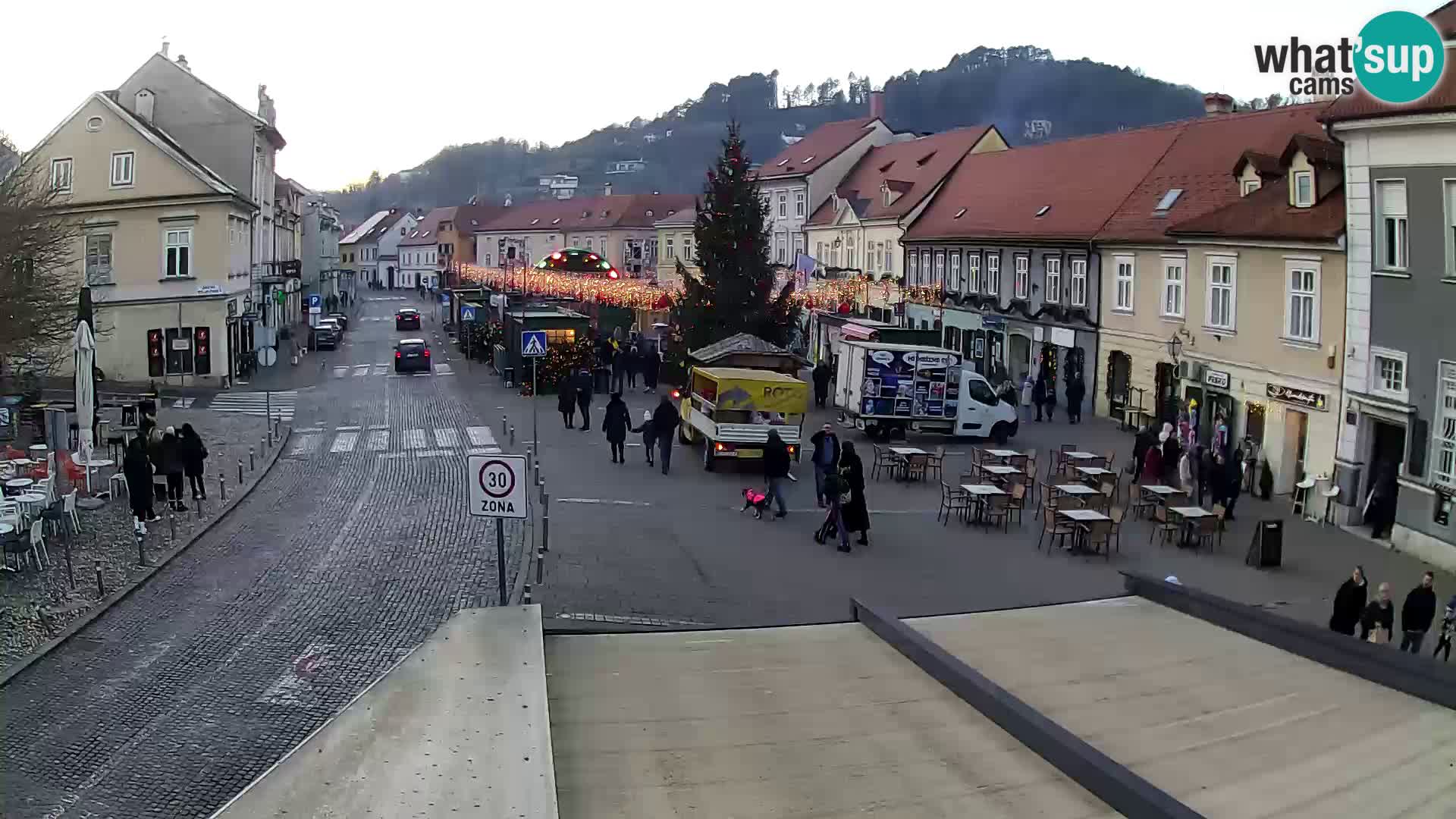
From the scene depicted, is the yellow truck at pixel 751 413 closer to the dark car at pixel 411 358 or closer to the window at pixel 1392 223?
the window at pixel 1392 223

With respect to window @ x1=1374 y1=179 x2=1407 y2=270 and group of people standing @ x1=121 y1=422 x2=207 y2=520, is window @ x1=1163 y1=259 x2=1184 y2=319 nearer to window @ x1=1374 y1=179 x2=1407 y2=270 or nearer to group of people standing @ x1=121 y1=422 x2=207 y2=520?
window @ x1=1374 y1=179 x2=1407 y2=270

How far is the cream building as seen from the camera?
43.2 m

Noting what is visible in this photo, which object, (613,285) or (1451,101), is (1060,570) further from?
(613,285)

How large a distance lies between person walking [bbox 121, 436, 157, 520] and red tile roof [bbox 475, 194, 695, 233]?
292 ft

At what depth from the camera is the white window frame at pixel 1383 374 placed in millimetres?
21547

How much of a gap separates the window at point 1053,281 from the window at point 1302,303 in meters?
14.5

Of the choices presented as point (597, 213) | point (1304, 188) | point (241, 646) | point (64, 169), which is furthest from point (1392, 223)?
point (597, 213)

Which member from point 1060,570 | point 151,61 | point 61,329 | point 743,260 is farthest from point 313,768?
point 151,61

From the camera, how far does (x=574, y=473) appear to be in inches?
1086

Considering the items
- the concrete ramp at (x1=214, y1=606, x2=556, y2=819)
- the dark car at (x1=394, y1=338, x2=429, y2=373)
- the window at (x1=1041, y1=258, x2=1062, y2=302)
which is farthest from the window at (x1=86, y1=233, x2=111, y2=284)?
the concrete ramp at (x1=214, y1=606, x2=556, y2=819)

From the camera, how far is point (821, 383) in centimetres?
4056

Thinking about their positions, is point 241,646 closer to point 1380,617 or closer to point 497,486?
point 497,486

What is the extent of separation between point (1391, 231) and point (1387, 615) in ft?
32.5

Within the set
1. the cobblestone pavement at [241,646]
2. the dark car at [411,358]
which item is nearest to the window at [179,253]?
the dark car at [411,358]
